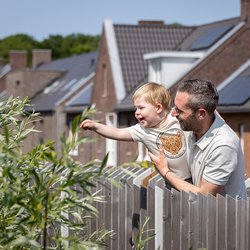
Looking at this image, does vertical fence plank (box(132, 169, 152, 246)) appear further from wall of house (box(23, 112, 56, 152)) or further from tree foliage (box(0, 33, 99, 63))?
tree foliage (box(0, 33, 99, 63))

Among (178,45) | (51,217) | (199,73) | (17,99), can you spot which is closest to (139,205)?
(17,99)

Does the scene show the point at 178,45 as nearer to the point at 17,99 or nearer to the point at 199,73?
the point at 199,73

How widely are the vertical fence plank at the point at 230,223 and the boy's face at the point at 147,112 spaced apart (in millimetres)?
829

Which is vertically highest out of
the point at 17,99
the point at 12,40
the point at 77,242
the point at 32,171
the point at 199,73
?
the point at 12,40

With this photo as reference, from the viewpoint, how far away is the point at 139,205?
641cm

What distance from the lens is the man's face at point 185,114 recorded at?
203 inches

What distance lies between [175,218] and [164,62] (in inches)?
1178

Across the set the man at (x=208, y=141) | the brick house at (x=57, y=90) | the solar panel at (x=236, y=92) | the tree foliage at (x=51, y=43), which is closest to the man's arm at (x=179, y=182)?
the man at (x=208, y=141)

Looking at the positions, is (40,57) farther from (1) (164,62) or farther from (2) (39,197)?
(2) (39,197)

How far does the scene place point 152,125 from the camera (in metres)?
5.89

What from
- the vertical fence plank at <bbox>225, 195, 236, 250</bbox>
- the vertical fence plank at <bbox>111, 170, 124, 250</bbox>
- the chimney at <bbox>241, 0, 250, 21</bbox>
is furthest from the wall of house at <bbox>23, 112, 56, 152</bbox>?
the vertical fence plank at <bbox>225, 195, 236, 250</bbox>

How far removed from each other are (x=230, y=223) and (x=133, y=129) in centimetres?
Result: 95

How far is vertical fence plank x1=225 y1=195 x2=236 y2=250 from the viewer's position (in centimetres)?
523

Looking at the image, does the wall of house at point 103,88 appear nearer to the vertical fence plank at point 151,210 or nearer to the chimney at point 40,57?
the chimney at point 40,57
